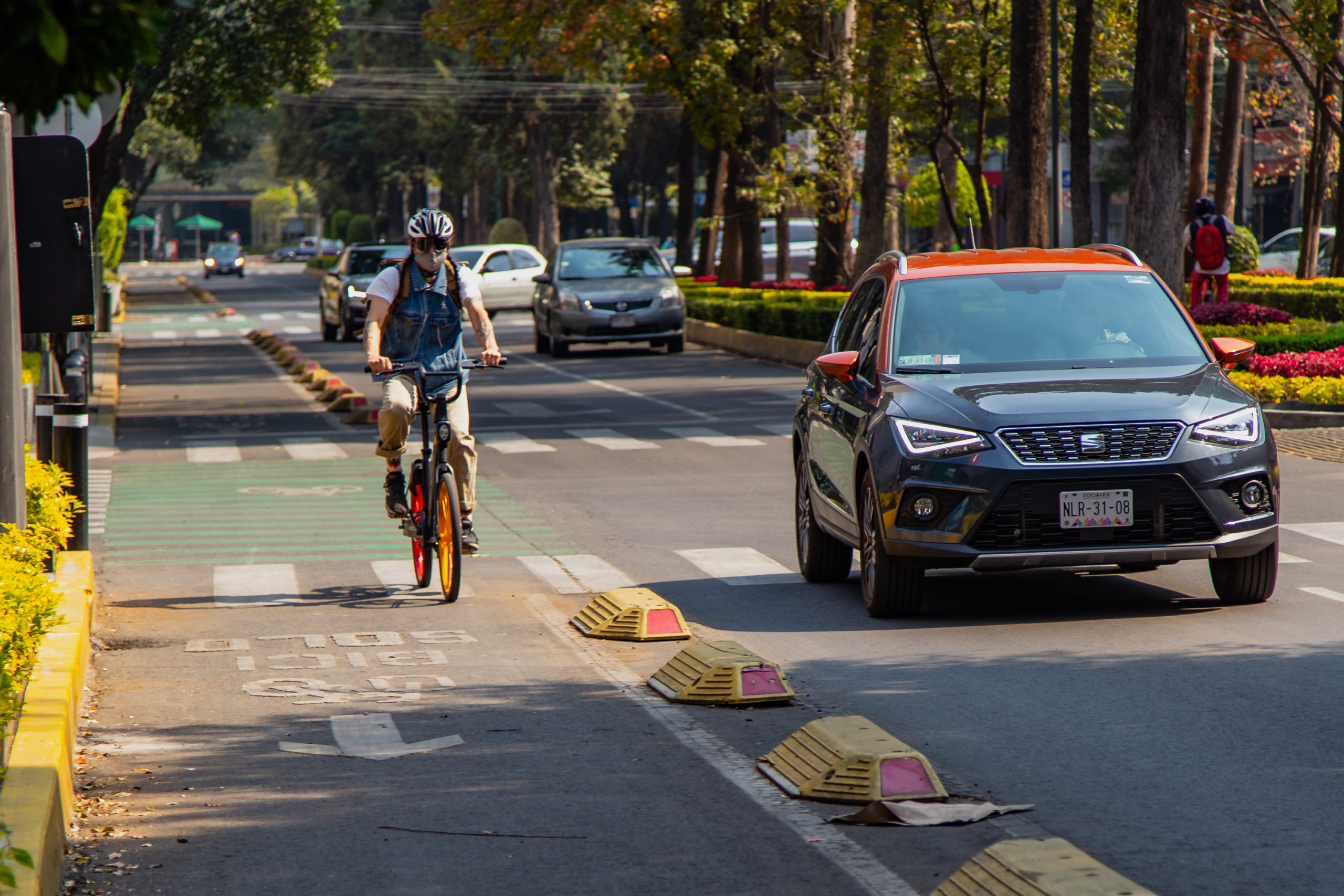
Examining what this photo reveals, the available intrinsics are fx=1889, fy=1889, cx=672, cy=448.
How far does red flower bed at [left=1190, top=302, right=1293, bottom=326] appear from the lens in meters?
23.8

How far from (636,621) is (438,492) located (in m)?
1.56

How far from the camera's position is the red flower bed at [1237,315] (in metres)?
23.8

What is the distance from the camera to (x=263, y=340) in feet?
121

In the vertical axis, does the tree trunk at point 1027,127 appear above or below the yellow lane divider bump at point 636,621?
above

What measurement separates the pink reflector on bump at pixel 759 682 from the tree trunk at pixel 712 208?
38.8 metres

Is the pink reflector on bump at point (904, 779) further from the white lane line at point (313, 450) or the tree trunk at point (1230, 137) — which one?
the tree trunk at point (1230, 137)

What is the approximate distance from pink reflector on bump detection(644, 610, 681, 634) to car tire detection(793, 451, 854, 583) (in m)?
1.43

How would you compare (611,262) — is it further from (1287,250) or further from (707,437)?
(1287,250)

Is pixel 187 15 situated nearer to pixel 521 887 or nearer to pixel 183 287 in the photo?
pixel 521 887

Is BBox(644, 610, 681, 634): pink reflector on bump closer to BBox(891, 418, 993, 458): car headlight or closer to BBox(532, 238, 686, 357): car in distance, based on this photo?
BBox(891, 418, 993, 458): car headlight

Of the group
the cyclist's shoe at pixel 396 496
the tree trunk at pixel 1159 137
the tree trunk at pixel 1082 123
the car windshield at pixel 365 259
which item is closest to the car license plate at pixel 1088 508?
the cyclist's shoe at pixel 396 496

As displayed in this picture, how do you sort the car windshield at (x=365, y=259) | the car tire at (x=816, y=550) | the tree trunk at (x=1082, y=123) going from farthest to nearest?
the car windshield at (x=365, y=259)
the tree trunk at (x=1082, y=123)
the car tire at (x=816, y=550)

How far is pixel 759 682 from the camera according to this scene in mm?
7137

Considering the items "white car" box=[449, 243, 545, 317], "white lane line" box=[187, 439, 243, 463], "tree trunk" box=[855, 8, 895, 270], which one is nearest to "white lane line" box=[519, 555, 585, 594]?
"white lane line" box=[187, 439, 243, 463]
